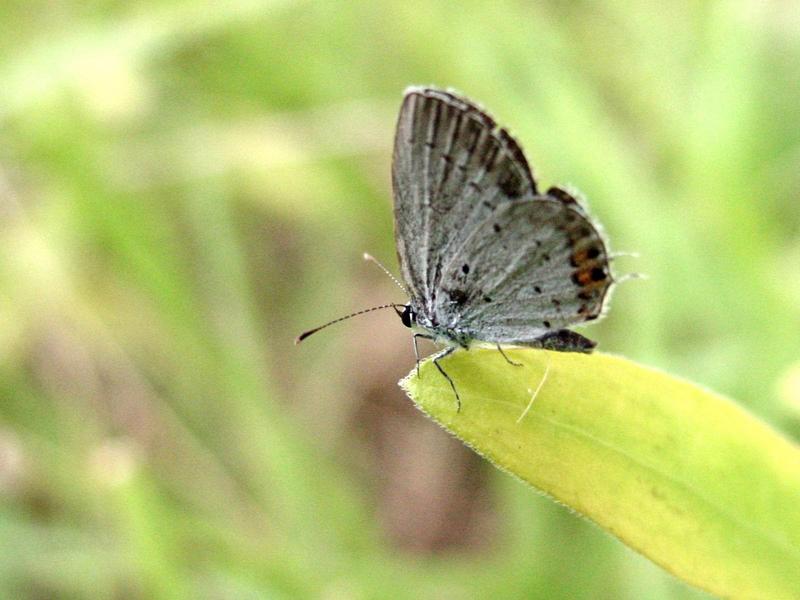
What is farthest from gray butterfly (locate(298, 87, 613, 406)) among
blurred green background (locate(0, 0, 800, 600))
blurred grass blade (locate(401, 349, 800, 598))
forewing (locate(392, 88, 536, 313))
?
blurred green background (locate(0, 0, 800, 600))

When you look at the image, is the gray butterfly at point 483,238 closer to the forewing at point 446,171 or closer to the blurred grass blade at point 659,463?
the forewing at point 446,171

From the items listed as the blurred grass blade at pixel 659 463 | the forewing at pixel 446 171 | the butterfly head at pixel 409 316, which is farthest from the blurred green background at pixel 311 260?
the blurred grass blade at pixel 659 463

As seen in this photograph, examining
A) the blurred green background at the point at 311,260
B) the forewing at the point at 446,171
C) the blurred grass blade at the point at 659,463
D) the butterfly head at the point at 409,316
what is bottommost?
the blurred grass blade at the point at 659,463

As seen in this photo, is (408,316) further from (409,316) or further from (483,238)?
(483,238)

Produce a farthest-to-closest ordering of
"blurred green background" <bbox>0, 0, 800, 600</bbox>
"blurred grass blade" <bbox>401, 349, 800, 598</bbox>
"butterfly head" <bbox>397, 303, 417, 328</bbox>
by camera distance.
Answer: "blurred green background" <bbox>0, 0, 800, 600</bbox> < "butterfly head" <bbox>397, 303, 417, 328</bbox> < "blurred grass blade" <bbox>401, 349, 800, 598</bbox>

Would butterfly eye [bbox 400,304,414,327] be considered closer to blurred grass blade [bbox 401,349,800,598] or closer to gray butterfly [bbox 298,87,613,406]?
gray butterfly [bbox 298,87,613,406]

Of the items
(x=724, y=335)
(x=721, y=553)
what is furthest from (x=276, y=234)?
(x=721, y=553)

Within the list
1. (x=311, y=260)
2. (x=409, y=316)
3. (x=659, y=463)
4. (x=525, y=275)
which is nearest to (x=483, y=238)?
(x=525, y=275)
